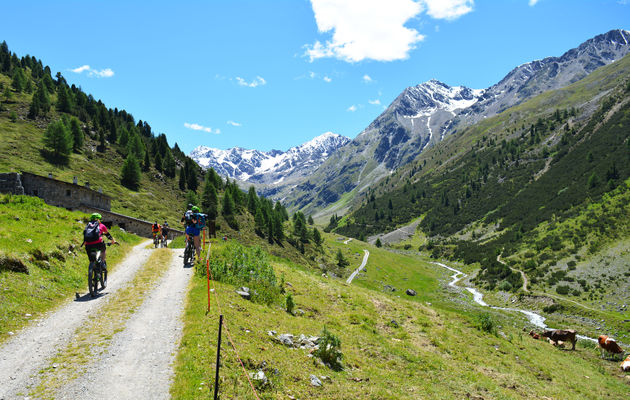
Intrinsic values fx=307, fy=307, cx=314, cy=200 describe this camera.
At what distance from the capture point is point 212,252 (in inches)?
976

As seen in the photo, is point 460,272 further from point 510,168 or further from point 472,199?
point 510,168

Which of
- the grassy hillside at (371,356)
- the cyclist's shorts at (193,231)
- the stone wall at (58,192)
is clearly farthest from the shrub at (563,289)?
the stone wall at (58,192)

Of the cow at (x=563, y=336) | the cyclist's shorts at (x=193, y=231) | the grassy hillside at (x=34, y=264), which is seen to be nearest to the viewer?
the grassy hillside at (x=34, y=264)

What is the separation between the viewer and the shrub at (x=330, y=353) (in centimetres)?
1214

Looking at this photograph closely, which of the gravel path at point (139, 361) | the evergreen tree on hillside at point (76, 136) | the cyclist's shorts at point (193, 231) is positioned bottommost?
the gravel path at point (139, 361)

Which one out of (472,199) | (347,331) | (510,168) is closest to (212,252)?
(347,331)

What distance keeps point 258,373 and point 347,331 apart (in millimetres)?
9240

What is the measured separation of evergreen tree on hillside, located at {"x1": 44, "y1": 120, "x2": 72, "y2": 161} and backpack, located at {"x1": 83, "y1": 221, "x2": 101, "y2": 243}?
84.3 metres

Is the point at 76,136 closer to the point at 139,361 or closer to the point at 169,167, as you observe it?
the point at 169,167

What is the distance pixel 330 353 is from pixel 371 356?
3.62m

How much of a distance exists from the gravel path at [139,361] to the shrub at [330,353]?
538cm

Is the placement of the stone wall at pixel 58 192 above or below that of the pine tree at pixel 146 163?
below

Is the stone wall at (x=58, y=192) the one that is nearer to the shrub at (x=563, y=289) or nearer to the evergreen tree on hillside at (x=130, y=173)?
the evergreen tree on hillside at (x=130, y=173)

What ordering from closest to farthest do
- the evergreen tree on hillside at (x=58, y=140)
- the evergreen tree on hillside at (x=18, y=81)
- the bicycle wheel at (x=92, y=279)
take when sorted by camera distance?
the bicycle wheel at (x=92, y=279)
the evergreen tree on hillside at (x=58, y=140)
the evergreen tree on hillside at (x=18, y=81)
